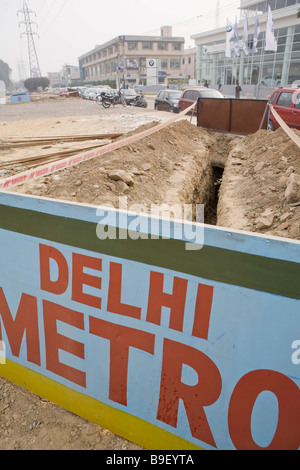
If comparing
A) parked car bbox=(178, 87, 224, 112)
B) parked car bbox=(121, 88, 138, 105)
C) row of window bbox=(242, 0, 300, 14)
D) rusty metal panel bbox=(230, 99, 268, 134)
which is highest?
row of window bbox=(242, 0, 300, 14)

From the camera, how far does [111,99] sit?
27.9 metres

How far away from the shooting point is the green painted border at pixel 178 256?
4.82 ft

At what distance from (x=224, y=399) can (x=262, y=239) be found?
93 cm

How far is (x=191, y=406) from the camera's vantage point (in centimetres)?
185

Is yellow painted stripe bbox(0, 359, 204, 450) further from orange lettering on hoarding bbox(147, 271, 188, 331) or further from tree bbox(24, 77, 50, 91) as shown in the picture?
tree bbox(24, 77, 50, 91)

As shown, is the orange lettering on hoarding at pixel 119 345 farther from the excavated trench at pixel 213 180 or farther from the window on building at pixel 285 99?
the window on building at pixel 285 99

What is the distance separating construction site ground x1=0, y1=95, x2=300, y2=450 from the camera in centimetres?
228

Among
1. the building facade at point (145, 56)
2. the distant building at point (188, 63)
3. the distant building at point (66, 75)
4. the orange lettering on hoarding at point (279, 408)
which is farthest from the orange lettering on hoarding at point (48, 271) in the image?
the distant building at point (66, 75)

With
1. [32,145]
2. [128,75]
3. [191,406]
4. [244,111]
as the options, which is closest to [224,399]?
[191,406]

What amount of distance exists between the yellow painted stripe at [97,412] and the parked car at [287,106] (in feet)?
36.9

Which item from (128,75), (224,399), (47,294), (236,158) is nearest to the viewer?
(224,399)

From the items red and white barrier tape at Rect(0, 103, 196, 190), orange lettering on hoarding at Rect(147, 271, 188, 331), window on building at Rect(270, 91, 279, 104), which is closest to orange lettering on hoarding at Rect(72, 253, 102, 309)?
orange lettering on hoarding at Rect(147, 271, 188, 331)

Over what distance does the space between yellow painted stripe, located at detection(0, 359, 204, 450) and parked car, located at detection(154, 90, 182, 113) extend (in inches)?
838
